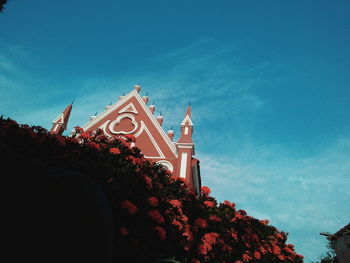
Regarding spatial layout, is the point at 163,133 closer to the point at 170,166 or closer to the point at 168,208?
the point at 170,166

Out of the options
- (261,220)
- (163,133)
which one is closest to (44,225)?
(261,220)

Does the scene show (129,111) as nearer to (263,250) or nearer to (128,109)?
(128,109)

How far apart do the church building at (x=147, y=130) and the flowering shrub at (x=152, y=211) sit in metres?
7.34

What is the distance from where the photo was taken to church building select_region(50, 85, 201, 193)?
14.3 meters

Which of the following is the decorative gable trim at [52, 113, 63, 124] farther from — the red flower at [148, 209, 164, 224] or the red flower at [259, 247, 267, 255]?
the red flower at [259, 247, 267, 255]

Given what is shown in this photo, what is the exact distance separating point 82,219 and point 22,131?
5.76 m

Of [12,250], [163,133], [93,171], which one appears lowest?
[12,250]

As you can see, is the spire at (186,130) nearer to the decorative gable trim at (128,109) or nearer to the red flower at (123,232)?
the decorative gable trim at (128,109)

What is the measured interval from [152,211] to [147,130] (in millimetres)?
11632

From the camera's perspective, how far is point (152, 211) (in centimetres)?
436

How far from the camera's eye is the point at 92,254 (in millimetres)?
527

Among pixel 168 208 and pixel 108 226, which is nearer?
pixel 108 226

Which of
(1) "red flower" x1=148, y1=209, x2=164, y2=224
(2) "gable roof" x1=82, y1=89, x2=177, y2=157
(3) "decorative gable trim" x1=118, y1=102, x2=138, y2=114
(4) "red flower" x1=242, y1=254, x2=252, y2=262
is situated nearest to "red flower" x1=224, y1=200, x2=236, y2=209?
(4) "red flower" x1=242, y1=254, x2=252, y2=262

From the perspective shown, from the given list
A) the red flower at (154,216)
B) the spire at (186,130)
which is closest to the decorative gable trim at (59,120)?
the spire at (186,130)
